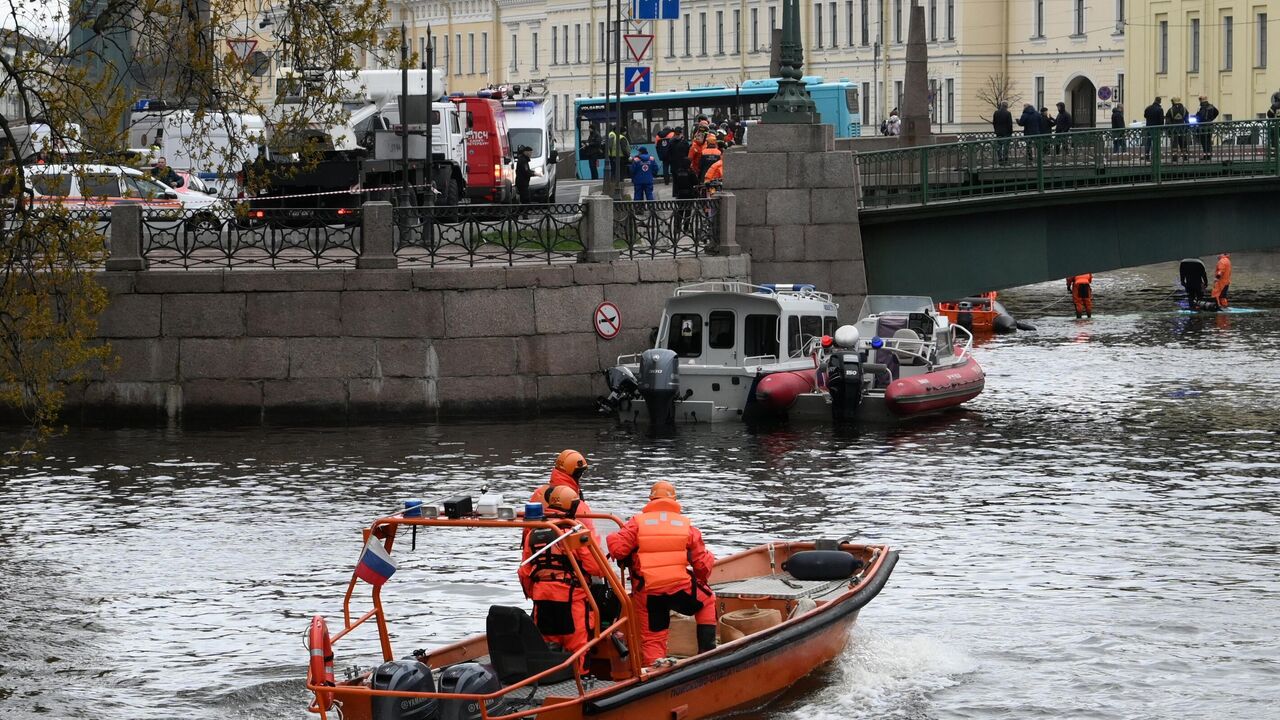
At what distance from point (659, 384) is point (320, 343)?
406 cm

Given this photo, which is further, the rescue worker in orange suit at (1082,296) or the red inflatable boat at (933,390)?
the rescue worker in orange suit at (1082,296)

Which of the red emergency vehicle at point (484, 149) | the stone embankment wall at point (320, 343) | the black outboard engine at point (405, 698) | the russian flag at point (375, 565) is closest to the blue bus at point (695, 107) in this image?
the red emergency vehicle at point (484, 149)

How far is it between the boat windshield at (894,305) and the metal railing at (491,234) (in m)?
4.29

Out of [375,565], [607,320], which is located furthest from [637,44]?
[375,565]

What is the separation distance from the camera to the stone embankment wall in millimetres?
25766

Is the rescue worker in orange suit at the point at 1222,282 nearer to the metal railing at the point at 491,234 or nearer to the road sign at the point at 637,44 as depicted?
the road sign at the point at 637,44

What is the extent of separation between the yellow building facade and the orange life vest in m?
55.7

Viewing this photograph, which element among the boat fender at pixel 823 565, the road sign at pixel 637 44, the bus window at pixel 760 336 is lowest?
the boat fender at pixel 823 565

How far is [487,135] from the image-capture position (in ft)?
133

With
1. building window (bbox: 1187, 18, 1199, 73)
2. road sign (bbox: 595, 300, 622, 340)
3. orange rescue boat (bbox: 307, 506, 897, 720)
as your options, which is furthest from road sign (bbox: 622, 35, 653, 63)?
building window (bbox: 1187, 18, 1199, 73)

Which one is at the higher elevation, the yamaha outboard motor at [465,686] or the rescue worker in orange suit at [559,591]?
the rescue worker in orange suit at [559,591]

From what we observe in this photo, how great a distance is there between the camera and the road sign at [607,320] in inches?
1064

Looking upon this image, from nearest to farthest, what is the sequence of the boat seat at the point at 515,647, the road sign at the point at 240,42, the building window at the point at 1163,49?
1. the boat seat at the point at 515,647
2. the road sign at the point at 240,42
3. the building window at the point at 1163,49

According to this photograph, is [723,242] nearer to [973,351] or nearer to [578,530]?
[973,351]
